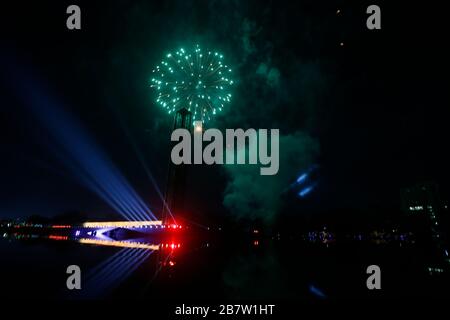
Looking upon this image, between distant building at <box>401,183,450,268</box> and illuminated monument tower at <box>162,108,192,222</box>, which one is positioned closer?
illuminated monument tower at <box>162,108,192,222</box>

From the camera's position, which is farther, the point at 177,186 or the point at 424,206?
the point at 424,206

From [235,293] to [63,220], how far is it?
163m

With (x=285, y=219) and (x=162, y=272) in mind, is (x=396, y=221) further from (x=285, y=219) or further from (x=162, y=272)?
(x=162, y=272)

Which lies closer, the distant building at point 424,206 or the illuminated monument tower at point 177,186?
the illuminated monument tower at point 177,186

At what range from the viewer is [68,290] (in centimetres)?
829

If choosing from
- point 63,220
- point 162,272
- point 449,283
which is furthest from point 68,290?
point 63,220
